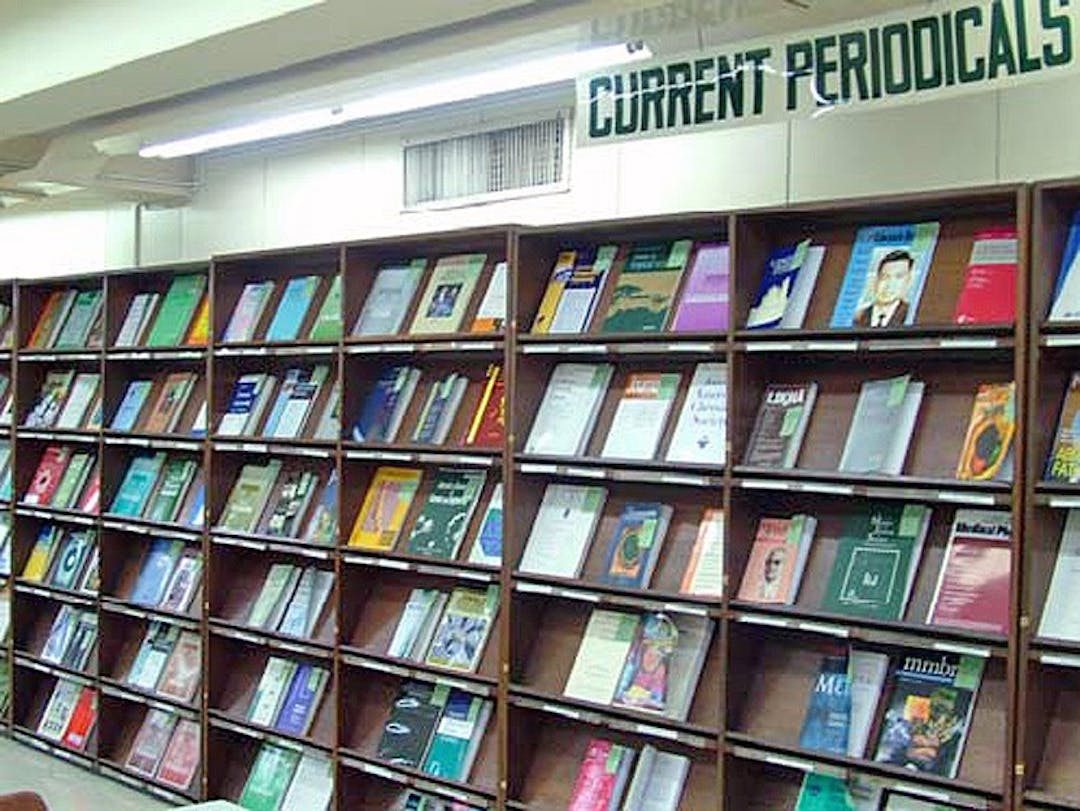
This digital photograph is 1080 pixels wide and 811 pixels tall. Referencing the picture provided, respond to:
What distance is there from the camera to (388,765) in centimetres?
497

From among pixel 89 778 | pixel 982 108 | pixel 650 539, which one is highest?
pixel 982 108

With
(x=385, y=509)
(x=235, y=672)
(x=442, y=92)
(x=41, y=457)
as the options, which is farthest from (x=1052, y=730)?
(x=41, y=457)

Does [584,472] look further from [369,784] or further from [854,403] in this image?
[369,784]

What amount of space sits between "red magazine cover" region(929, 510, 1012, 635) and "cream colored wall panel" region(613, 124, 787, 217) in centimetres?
139

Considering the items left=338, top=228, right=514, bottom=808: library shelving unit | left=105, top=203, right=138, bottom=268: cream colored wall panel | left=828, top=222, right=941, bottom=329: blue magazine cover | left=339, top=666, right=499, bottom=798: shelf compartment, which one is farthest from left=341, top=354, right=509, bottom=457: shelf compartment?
left=105, top=203, right=138, bottom=268: cream colored wall panel

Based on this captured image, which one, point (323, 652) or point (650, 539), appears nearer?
point (650, 539)

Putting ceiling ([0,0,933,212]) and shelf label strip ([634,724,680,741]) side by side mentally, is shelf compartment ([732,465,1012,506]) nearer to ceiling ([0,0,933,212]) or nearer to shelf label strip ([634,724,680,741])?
shelf label strip ([634,724,680,741])

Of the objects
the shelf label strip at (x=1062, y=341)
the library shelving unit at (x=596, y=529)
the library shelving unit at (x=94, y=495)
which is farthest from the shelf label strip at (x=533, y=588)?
the library shelving unit at (x=94, y=495)

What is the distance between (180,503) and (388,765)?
74.8 inches

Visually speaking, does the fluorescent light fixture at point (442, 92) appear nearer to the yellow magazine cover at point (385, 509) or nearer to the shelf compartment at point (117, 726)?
the yellow magazine cover at point (385, 509)

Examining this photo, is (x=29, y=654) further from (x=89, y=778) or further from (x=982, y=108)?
(x=982, y=108)

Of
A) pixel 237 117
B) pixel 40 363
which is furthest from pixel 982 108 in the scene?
pixel 40 363

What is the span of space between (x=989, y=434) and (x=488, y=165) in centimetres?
253

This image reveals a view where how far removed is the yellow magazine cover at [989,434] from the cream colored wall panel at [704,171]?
1.14 meters
